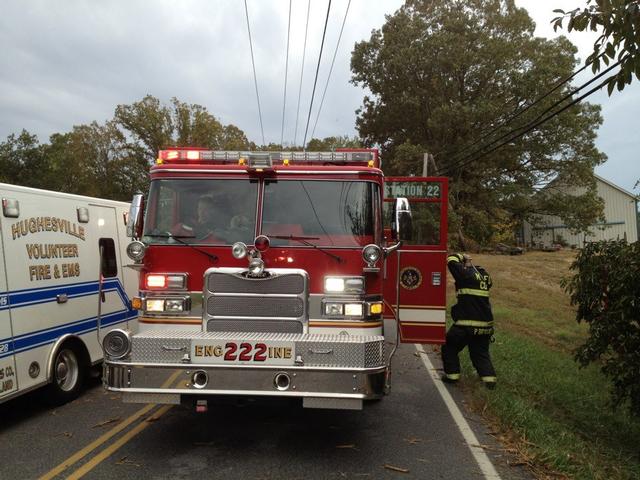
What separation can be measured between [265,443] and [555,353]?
28.2 ft

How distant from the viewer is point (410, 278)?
7.11 m

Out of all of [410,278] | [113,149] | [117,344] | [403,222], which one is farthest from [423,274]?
Answer: [113,149]

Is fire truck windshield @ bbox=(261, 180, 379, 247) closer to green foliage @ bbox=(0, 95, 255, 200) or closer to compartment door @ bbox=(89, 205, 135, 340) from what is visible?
compartment door @ bbox=(89, 205, 135, 340)

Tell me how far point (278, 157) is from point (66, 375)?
372 cm

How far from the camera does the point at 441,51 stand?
32219mm

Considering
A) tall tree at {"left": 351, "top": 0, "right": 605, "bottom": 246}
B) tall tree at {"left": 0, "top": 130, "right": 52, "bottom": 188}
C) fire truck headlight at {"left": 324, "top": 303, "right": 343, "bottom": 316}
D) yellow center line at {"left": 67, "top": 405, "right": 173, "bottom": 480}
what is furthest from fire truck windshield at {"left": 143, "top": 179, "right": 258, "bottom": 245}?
tall tree at {"left": 0, "top": 130, "right": 52, "bottom": 188}

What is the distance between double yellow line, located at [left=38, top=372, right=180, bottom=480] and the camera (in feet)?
13.8

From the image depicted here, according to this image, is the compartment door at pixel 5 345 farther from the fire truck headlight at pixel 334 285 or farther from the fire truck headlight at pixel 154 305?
the fire truck headlight at pixel 334 285

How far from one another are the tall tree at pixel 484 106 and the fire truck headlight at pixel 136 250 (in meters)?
27.6

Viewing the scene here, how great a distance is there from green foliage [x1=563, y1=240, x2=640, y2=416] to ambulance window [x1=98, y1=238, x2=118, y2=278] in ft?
20.9

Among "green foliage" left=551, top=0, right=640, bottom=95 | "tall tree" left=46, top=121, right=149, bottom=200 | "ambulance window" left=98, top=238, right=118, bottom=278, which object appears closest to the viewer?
"green foliage" left=551, top=0, right=640, bottom=95

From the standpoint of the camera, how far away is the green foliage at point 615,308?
21.1 ft

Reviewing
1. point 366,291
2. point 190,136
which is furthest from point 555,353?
point 190,136

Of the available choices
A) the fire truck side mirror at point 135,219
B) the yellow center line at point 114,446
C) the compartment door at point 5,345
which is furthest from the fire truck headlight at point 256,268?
the compartment door at point 5,345
